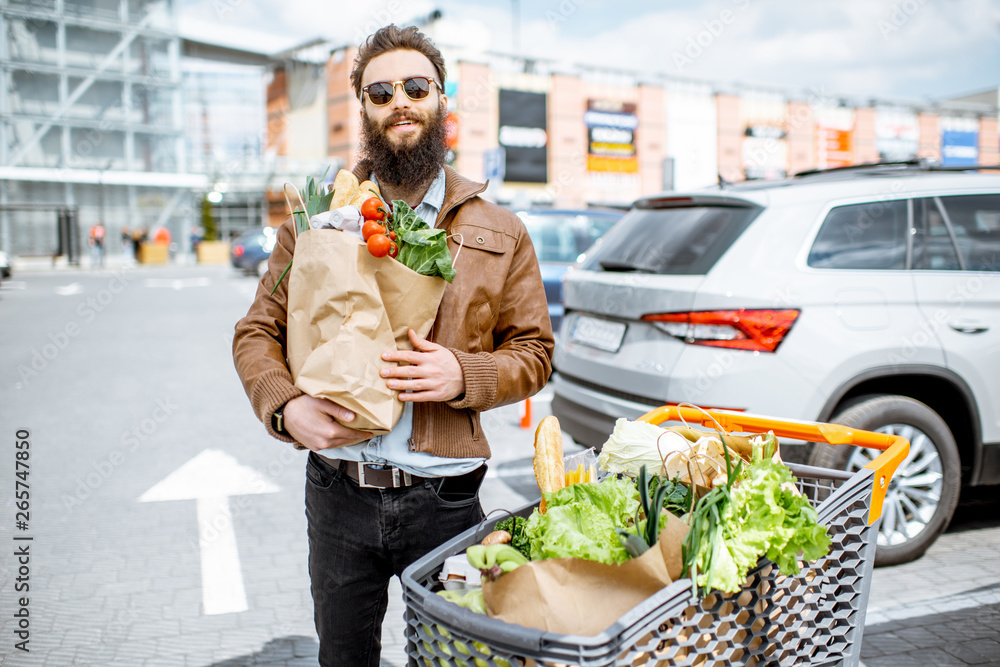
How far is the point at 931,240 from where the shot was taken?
4051 mm

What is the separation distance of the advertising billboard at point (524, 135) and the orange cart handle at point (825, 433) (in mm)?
42914

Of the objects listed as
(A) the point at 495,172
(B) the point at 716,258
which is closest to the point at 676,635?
(B) the point at 716,258

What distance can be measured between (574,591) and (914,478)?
335 centimetres

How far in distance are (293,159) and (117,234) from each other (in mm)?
11532

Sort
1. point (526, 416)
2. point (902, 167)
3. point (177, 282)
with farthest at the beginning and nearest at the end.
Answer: point (177, 282)
point (526, 416)
point (902, 167)

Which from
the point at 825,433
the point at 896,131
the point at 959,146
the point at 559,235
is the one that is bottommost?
the point at 825,433

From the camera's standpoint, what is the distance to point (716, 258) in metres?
3.81

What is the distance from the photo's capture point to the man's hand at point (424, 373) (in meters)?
1.63

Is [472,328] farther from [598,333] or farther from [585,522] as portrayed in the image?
[598,333]

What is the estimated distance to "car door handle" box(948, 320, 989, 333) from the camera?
3.87 meters

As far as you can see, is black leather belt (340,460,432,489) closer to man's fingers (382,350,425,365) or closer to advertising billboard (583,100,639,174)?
man's fingers (382,350,425,365)

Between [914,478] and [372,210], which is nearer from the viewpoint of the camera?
[372,210]

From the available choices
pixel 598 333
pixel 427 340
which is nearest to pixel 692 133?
pixel 598 333

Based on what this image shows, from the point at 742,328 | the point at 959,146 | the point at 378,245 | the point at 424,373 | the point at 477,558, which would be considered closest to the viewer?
the point at 477,558
